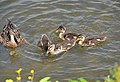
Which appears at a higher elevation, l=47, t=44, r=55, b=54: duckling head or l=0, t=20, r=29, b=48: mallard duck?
l=0, t=20, r=29, b=48: mallard duck

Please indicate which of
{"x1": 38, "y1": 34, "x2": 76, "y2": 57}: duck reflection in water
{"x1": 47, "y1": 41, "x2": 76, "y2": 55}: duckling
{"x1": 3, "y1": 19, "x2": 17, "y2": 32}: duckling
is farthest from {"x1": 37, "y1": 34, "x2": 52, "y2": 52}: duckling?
{"x1": 3, "y1": 19, "x2": 17, "y2": 32}: duckling

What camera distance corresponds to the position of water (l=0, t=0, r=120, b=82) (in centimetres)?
578

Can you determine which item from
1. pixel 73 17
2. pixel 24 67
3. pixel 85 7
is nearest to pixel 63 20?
pixel 73 17

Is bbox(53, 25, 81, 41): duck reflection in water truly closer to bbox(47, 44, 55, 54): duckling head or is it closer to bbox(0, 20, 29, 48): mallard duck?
bbox(47, 44, 55, 54): duckling head

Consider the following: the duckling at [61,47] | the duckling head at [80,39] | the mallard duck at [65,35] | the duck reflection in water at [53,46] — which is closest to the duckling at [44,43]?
the duck reflection in water at [53,46]

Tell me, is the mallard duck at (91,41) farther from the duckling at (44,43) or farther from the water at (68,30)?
the duckling at (44,43)

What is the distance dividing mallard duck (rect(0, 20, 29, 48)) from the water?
0.44 feet

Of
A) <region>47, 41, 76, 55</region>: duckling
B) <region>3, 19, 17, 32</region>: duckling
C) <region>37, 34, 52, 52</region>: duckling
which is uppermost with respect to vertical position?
<region>3, 19, 17, 32</region>: duckling

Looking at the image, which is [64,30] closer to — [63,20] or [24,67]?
[63,20]

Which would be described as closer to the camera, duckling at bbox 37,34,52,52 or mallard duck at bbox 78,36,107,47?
duckling at bbox 37,34,52,52

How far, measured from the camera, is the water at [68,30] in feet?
19.0

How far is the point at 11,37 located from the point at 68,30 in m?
1.28

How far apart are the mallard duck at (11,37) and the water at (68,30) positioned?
0.44 feet

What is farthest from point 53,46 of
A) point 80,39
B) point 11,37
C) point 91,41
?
point 11,37
